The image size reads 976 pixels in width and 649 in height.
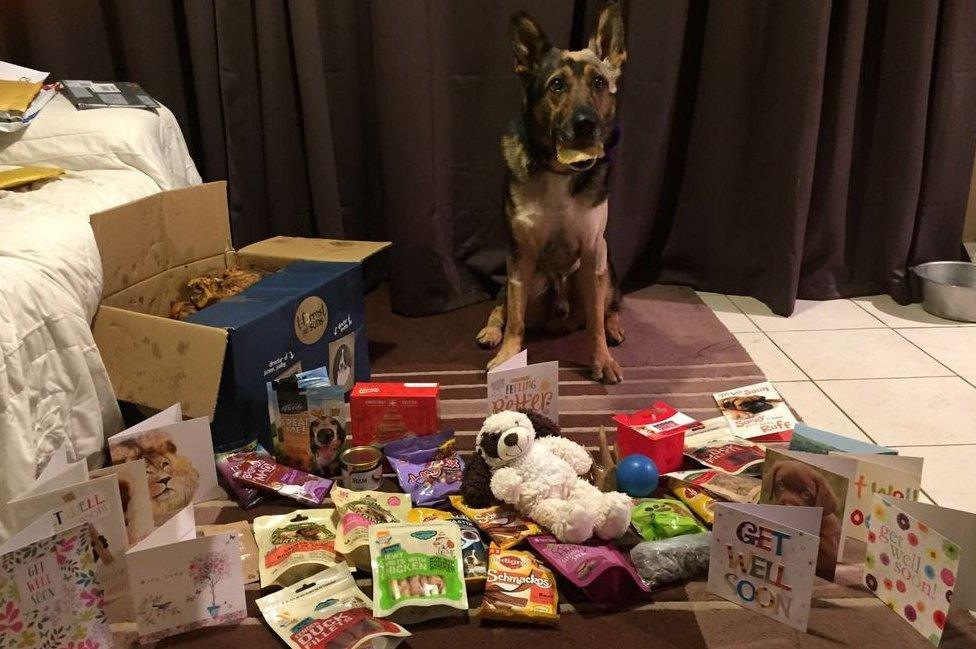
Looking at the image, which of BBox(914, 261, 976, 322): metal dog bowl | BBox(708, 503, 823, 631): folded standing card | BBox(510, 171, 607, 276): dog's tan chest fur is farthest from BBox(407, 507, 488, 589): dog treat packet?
BBox(914, 261, 976, 322): metal dog bowl

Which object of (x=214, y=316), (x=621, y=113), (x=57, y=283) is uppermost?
(x=621, y=113)

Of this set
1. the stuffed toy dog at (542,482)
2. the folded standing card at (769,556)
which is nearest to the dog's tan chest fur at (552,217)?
the stuffed toy dog at (542,482)

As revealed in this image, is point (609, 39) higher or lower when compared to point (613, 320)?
higher

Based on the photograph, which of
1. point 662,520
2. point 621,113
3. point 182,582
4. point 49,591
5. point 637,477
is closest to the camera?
point 49,591

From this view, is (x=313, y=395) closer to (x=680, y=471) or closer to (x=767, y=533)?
(x=680, y=471)

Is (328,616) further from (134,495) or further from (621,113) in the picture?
(621,113)

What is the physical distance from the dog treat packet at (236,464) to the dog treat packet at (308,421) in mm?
53

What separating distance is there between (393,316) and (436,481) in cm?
110

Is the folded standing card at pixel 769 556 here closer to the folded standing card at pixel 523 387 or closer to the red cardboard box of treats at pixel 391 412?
the folded standing card at pixel 523 387

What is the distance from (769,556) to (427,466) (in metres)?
0.72

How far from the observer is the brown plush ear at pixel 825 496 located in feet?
4.33

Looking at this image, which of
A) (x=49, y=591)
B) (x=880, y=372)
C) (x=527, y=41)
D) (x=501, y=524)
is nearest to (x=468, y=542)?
(x=501, y=524)

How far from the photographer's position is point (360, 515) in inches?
57.4

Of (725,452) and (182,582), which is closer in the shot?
(182,582)
